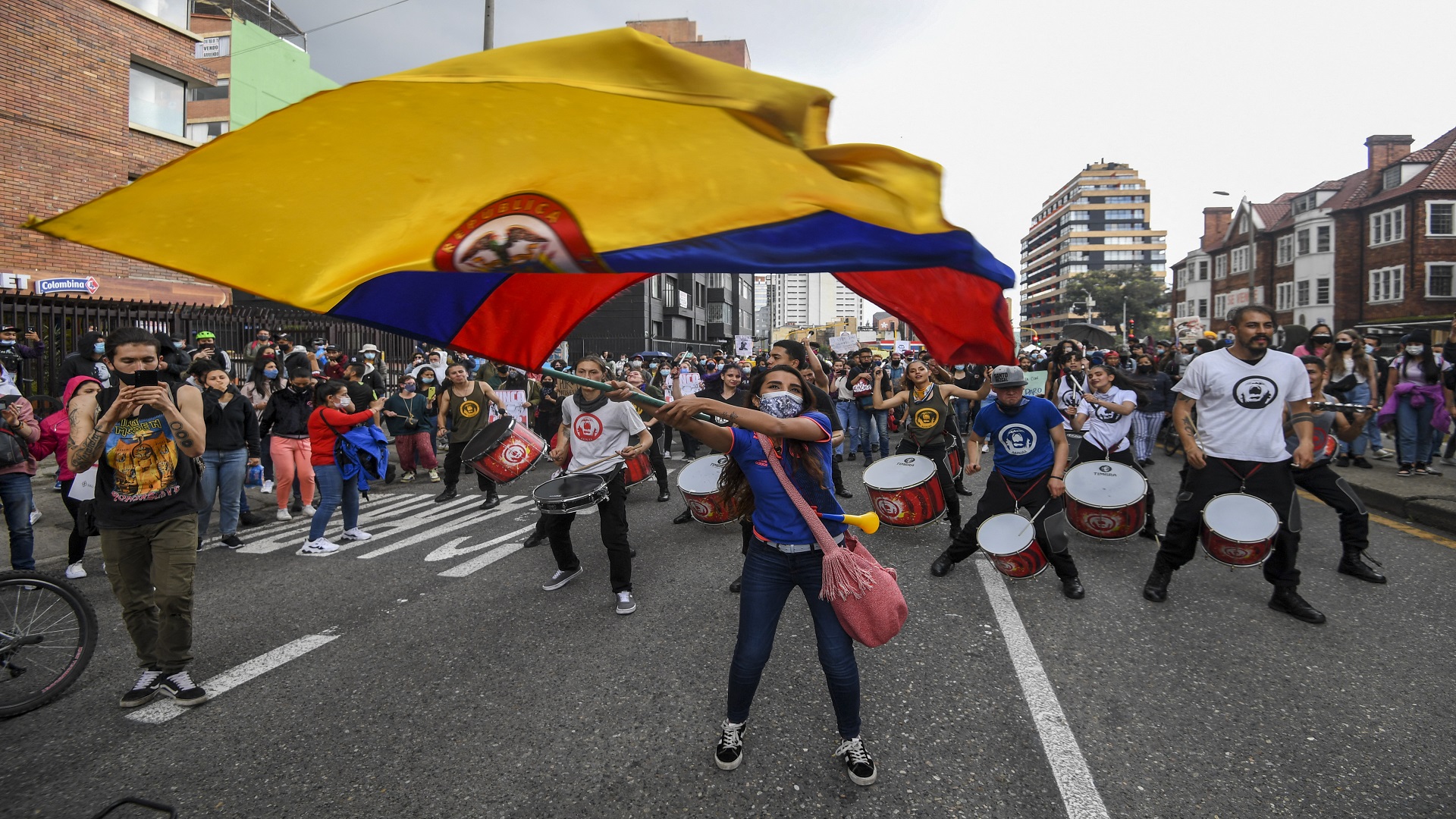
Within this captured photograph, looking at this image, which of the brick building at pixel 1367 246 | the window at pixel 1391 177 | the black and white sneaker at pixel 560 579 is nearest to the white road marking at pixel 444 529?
the black and white sneaker at pixel 560 579

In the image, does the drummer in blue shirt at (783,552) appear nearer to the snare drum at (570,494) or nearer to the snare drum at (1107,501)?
the snare drum at (570,494)

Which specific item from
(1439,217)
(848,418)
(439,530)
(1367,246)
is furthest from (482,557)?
(1367,246)

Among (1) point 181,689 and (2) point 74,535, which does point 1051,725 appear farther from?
(2) point 74,535

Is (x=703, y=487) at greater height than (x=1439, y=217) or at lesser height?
lesser

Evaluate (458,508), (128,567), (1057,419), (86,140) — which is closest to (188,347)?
(458,508)

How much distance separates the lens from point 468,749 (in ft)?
10.3

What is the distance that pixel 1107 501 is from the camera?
529cm

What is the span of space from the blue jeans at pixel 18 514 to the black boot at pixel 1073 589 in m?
7.49

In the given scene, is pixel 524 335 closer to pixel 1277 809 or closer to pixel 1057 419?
pixel 1277 809

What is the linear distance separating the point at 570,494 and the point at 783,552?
2193 mm

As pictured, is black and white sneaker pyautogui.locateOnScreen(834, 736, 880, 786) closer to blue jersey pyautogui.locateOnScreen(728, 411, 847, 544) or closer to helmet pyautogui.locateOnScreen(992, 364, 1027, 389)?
blue jersey pyautogui.locateOnScreen(728, 411, 847, 544)

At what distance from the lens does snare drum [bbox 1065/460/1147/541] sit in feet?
17.2

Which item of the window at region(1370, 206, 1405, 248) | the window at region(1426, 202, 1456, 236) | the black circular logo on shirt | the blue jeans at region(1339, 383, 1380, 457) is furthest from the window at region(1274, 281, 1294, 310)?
the black circular logo on shirt

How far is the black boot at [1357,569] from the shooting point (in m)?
5.22
